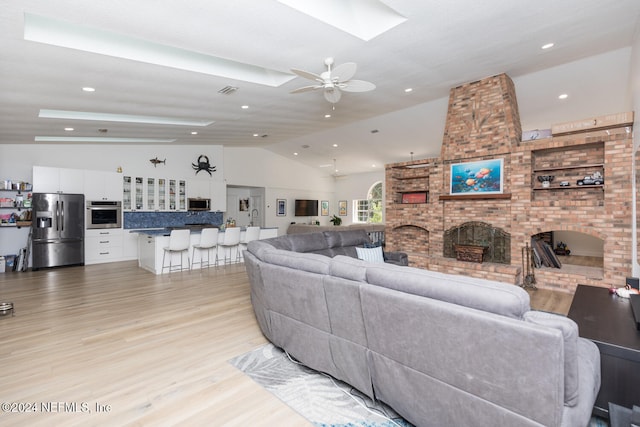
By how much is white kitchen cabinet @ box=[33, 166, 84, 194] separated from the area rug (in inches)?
264

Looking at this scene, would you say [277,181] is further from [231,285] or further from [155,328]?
[155,328]

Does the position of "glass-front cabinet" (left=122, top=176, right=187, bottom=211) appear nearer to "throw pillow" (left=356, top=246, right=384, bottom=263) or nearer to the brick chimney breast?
"throw pillow" (left=356, top=246, right=384, bottom=263)

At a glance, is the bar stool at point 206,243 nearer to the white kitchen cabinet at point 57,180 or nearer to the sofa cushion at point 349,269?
the white kitchen cabinet at point 57,180

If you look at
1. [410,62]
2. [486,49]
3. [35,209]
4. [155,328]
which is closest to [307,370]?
[155,328]

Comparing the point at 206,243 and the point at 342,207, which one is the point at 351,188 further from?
the point at 206,243

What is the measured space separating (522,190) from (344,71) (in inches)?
149

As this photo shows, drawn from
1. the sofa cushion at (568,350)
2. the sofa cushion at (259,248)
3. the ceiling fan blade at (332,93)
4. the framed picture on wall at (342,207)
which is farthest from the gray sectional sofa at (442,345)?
the framed picture on wall at (342,207)

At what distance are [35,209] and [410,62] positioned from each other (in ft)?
24.9

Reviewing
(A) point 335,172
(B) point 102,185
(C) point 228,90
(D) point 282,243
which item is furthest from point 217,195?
(D) point 282,243

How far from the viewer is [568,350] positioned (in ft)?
4.27

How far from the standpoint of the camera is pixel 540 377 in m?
1.31

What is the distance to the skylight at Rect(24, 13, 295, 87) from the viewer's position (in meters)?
2.93

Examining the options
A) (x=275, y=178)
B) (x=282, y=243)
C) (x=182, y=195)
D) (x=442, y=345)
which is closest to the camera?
(x=442, y=345)

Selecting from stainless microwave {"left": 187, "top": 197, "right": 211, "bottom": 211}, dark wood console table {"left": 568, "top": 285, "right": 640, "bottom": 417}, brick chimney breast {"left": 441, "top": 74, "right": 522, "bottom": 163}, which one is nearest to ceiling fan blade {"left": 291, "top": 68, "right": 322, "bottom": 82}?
dark wood console table {"left": 568, "top": 285, "right": 640, "bottom": 417}
